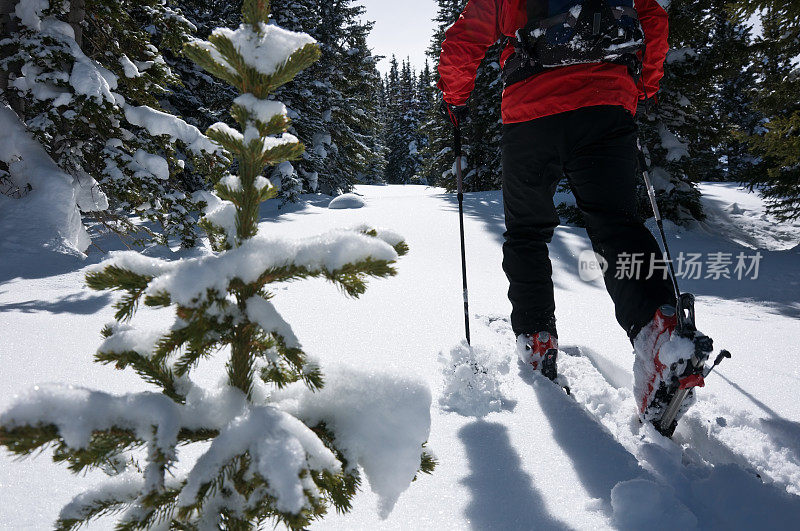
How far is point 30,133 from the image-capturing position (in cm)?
459

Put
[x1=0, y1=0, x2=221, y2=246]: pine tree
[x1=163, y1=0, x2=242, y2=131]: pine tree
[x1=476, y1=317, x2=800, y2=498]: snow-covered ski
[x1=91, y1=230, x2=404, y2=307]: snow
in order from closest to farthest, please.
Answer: [x1=91, y1=230, x2=404, y2=307]: snow < [x1=476, y1=317, x2=800, y2=498]: snow-covered ski < [x1=0, y1=0, x2=221, y2=246]: pine tree < [x1=163, y1=0, x2=242, y2=131]: pine tree

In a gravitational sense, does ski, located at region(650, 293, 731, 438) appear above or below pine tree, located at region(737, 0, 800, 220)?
below

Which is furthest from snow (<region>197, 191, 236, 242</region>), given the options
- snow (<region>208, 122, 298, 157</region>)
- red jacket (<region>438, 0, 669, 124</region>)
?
red jacket (<region>438, 0, 669, 124</region>)

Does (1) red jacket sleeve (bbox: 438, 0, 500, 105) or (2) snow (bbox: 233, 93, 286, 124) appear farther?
(1) red jacket sleeve (bbox: 438, 0, 500, 105)

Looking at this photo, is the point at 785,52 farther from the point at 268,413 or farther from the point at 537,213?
the point at 268,413

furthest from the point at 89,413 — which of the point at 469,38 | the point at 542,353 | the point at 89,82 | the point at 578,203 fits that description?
the point at 89,82

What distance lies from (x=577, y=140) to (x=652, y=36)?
0.86 m

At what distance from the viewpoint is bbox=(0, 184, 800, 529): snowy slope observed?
1095mm

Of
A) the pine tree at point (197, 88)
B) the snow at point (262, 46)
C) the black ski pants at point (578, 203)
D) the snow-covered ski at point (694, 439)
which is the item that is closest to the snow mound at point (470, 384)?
the snow-covered ski at point (694, 439)

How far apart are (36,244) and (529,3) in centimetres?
476

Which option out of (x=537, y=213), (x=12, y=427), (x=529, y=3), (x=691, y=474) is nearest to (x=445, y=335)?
(x=537, y=213)

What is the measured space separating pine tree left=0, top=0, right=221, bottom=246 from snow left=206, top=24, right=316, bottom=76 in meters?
3.82

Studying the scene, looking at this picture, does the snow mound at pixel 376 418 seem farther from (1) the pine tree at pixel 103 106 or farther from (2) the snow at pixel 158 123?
(2) the snow at pixel 158 123

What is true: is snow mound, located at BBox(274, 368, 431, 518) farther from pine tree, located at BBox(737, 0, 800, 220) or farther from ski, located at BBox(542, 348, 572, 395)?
pine tree, located at BBox(737, 0, 800, 220)
